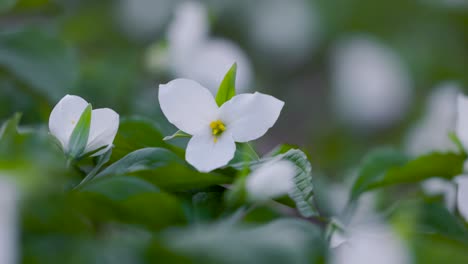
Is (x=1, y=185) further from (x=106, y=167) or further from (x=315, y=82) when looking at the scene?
(x=315, y=82)

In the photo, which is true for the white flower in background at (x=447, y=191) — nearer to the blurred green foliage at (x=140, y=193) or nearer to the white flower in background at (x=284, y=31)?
the blurred green foliage at (x=140, y=193)

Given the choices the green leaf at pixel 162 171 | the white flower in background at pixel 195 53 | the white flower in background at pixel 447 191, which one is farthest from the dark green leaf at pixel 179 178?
the white flower in background at pixel 195 53

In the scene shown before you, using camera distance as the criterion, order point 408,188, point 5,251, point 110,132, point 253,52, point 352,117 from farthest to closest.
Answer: point 253,52, point 352,117, point 408,188, point 110,132, point 5,251

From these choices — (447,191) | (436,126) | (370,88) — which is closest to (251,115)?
(447,191)

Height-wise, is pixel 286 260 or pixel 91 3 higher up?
pixel 286 260

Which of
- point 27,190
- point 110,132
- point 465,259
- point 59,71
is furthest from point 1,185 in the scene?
point 59,71
